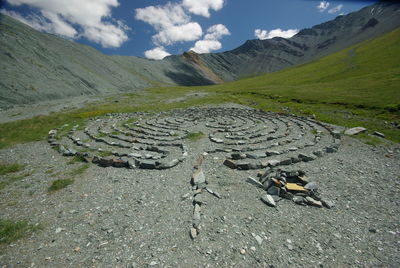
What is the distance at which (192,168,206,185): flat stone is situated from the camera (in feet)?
28.4

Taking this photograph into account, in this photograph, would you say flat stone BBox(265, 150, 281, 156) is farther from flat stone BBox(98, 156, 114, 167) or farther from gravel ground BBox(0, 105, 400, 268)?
flat stone BBox(98, 156, 114, 167)

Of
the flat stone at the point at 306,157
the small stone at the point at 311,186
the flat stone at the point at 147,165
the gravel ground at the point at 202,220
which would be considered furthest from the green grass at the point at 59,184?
the flat stone at the point at 306,157

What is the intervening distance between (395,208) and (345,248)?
3.62 m

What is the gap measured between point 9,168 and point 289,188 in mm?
14674

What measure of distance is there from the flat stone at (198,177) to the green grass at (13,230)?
5818 mm

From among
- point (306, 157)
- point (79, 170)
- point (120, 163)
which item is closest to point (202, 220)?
point (120, 163)

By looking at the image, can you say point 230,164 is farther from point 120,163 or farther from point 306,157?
point 120,163

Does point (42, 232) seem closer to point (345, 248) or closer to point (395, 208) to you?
point (345, 248)

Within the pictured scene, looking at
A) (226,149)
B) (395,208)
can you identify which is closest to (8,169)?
(226,149)

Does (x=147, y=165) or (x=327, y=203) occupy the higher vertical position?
(x=147, y=165)

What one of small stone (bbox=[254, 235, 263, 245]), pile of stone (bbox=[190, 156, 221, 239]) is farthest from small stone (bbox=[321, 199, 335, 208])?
pile of stone (bbox=[190, 156, 221, 239])

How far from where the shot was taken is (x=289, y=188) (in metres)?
7.75

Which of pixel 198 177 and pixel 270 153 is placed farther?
pixel 270 153

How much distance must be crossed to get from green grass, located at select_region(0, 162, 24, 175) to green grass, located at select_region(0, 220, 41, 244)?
5.34 m
